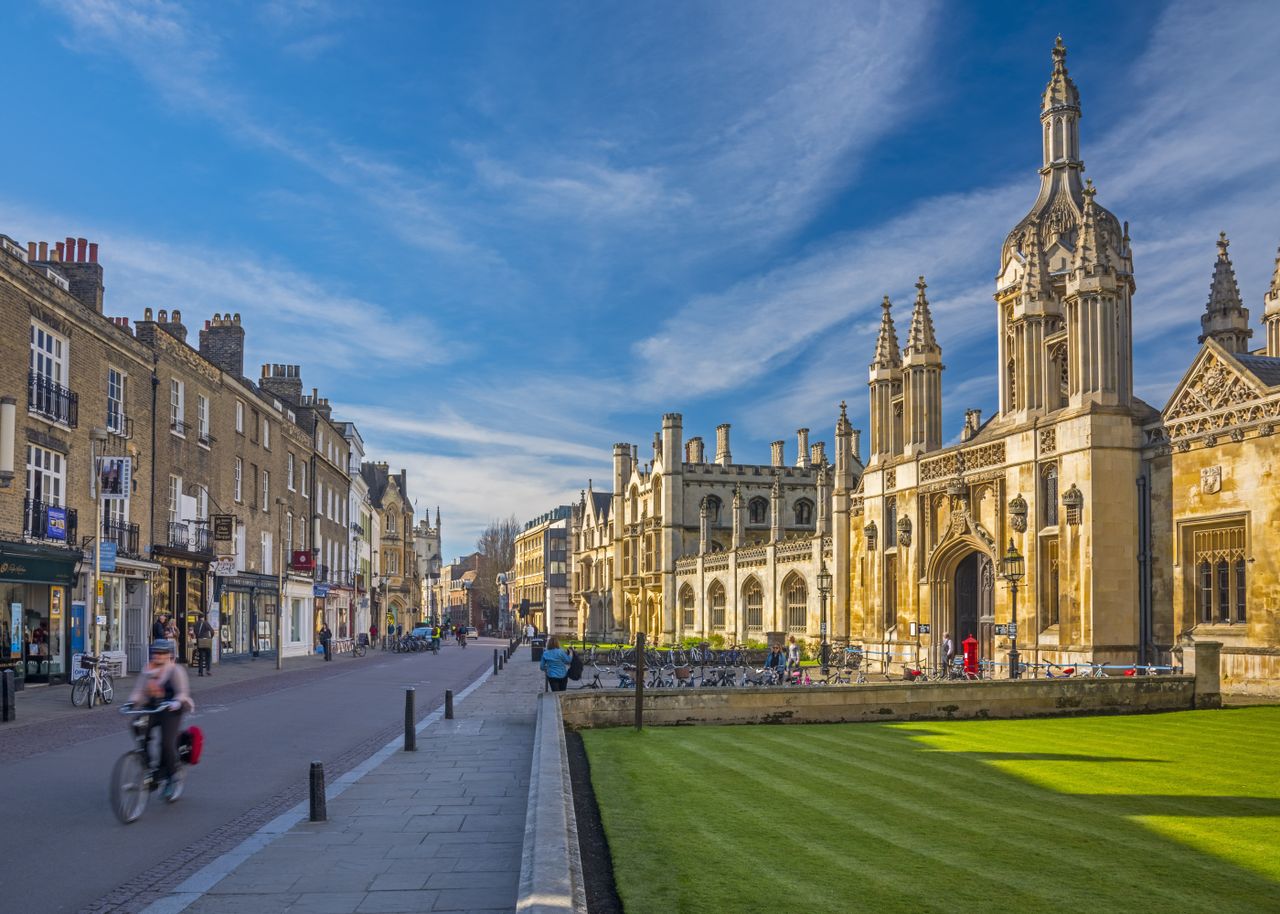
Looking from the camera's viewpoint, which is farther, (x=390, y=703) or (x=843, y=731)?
(x=390, y=703)

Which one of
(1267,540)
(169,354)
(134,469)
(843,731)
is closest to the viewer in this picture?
(843,731)

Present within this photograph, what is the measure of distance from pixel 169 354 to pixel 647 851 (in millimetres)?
29106

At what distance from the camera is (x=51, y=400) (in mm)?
25609

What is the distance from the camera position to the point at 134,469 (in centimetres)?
3022

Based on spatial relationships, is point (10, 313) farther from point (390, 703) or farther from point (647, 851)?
point (647, 851)

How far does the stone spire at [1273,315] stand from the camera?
27156 millimetres

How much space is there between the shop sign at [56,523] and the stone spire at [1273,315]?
2914 centimetres

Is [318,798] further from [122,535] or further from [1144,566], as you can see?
[122,535]

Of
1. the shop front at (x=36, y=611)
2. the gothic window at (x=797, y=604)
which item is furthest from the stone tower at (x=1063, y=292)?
the shop front at (x=36, y=611)

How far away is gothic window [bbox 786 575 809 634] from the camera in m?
50.2

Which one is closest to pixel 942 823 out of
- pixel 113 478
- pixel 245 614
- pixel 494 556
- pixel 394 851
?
pixel 394 851

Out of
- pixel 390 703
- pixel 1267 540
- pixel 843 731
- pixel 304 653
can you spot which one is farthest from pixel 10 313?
pixel 304 653

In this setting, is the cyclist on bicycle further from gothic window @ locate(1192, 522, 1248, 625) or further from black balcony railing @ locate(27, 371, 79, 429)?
gothic window @ locate(1192, 522, 1248, 625)

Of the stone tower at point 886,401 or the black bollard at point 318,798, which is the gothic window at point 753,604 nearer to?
the stone tower at point 886,401
